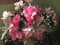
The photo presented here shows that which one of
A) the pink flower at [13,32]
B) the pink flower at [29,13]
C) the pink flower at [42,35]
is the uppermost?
the pink flower at [29,13]

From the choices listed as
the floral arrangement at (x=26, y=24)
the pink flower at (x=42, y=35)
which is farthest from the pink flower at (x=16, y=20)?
the pink flower at (x=42, y=35)

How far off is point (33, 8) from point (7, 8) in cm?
34

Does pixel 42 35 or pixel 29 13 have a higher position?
pixel 29 13

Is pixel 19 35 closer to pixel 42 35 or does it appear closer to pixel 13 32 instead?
pixel 13 32

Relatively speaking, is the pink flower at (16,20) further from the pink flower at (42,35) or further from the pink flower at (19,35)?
the pink flower at (42,35)

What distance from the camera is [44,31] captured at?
1167mm

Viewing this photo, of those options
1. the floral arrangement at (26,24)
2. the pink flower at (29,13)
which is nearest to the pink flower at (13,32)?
the floral arrangement at (26,24)

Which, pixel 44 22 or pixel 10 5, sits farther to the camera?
pixel 10 5

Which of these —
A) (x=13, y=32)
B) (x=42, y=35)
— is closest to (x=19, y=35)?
(x=13, y=32)

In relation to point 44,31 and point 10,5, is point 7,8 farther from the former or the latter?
point 44,31

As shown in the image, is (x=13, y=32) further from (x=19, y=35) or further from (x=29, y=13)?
(x=29, y=13)

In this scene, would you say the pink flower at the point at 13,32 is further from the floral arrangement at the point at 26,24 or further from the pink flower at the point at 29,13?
the pink flower at the point at 29,13

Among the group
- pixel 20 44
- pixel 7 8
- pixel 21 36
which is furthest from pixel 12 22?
pixel 7 8

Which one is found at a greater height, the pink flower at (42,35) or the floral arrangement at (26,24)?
the floral arrangement at (26,24)
